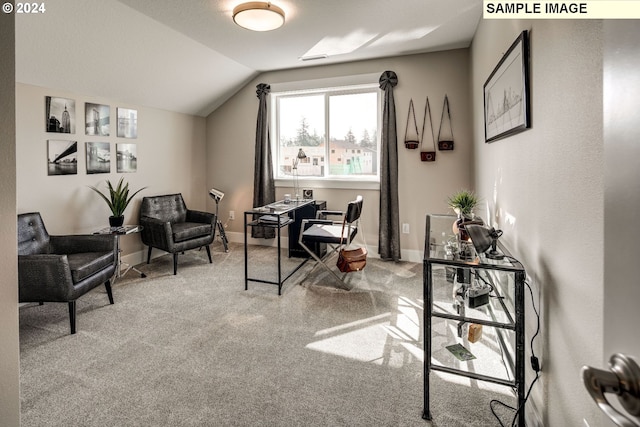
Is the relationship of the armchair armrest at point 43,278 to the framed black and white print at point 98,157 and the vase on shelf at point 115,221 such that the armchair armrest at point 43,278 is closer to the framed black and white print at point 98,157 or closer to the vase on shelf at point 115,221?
the vase on shelf at point 115,221

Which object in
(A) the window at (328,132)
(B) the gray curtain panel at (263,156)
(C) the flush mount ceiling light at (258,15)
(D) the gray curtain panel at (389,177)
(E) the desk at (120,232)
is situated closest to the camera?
(C) the flush mount ceiling light at (258,15)

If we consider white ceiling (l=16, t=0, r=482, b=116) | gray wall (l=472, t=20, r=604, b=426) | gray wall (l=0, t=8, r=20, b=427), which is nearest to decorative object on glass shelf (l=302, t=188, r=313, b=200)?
white ceiling (l=16, t=0, r=482, b=116)

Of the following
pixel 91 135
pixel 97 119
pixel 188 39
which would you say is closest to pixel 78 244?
pixel 91 135

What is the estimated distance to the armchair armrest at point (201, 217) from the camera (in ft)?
14.7

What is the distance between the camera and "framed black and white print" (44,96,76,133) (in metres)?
3.32

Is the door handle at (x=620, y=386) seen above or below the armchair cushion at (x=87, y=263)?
above

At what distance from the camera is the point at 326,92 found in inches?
189

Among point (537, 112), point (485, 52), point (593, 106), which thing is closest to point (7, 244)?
point (593, 106)

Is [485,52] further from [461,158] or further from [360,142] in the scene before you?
[360,142]

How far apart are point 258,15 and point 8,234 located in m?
2.55

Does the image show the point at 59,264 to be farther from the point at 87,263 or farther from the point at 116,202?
the point at 116,202

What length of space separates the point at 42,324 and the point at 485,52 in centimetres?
430

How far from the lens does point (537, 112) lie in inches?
61.9

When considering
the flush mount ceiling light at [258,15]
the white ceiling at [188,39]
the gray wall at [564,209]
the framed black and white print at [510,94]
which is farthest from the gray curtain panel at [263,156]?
the gray wall at [564,209]
